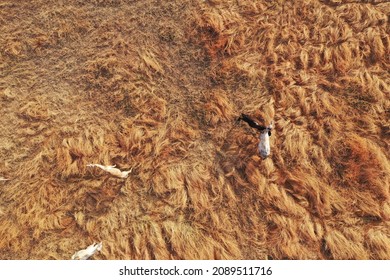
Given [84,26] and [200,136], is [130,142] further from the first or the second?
[84,26]

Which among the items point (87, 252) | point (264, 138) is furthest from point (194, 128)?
point (87, 252)

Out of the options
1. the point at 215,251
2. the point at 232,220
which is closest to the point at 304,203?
the point at 232,220

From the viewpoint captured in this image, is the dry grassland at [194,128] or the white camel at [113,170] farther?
the white camel at [113,170]

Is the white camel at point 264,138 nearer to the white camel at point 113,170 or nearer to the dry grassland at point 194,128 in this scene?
the dry grassland at point 194,128

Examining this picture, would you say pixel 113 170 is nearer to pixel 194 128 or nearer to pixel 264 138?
pixel 194 128

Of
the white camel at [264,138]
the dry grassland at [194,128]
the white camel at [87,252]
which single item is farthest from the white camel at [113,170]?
the white camel at [264,138]

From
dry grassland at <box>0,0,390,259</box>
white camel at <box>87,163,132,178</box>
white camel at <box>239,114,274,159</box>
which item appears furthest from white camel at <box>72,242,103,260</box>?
white camel at <box>239,114,274,159</box>

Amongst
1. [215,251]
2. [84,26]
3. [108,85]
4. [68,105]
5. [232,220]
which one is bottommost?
[215,251]
